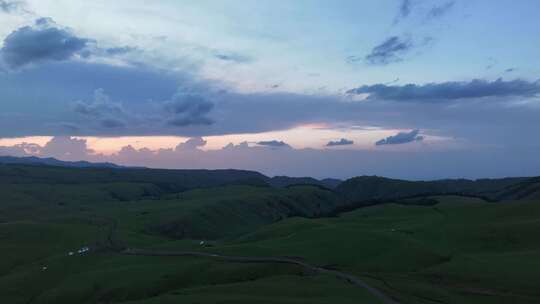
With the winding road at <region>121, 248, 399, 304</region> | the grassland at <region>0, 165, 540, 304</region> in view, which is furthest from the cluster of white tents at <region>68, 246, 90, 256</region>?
the winding road at <region>121, 248, 399, 304</region>

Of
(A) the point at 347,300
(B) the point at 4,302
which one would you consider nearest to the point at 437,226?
(A) the point at 347,300

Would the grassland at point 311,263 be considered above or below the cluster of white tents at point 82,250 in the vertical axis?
above

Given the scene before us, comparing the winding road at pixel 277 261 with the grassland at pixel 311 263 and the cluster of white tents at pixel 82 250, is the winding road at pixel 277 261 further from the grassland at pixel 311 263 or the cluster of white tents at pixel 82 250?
the cluster of white tents at pixel 82 250

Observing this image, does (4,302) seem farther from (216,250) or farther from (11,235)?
(11,235)

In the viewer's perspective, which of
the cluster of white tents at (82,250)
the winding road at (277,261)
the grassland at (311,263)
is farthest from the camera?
the cluster of white tents at (82,250)

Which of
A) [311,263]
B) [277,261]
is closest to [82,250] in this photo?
[277,261]

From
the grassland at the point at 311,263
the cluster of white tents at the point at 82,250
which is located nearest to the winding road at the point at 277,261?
the grassland at the point at 311,263

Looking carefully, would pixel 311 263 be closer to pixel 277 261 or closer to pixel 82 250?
pixel 277 261

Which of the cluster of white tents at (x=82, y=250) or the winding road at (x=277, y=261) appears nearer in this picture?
the winding road at (x=277, y=261)

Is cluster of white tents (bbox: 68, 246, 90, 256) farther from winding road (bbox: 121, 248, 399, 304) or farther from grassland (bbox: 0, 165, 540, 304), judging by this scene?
winding road (bbox: 121, 248, 399, 304)

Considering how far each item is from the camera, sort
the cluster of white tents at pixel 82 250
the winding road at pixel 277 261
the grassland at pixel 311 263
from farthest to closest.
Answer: the cluster of white tents at pixel 82 250
the grassland at pixel 311 263
the winding road at pixel 277 261

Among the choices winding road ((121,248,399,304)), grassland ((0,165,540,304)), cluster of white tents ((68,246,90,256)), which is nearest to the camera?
winding road ((121,248,399,304))
